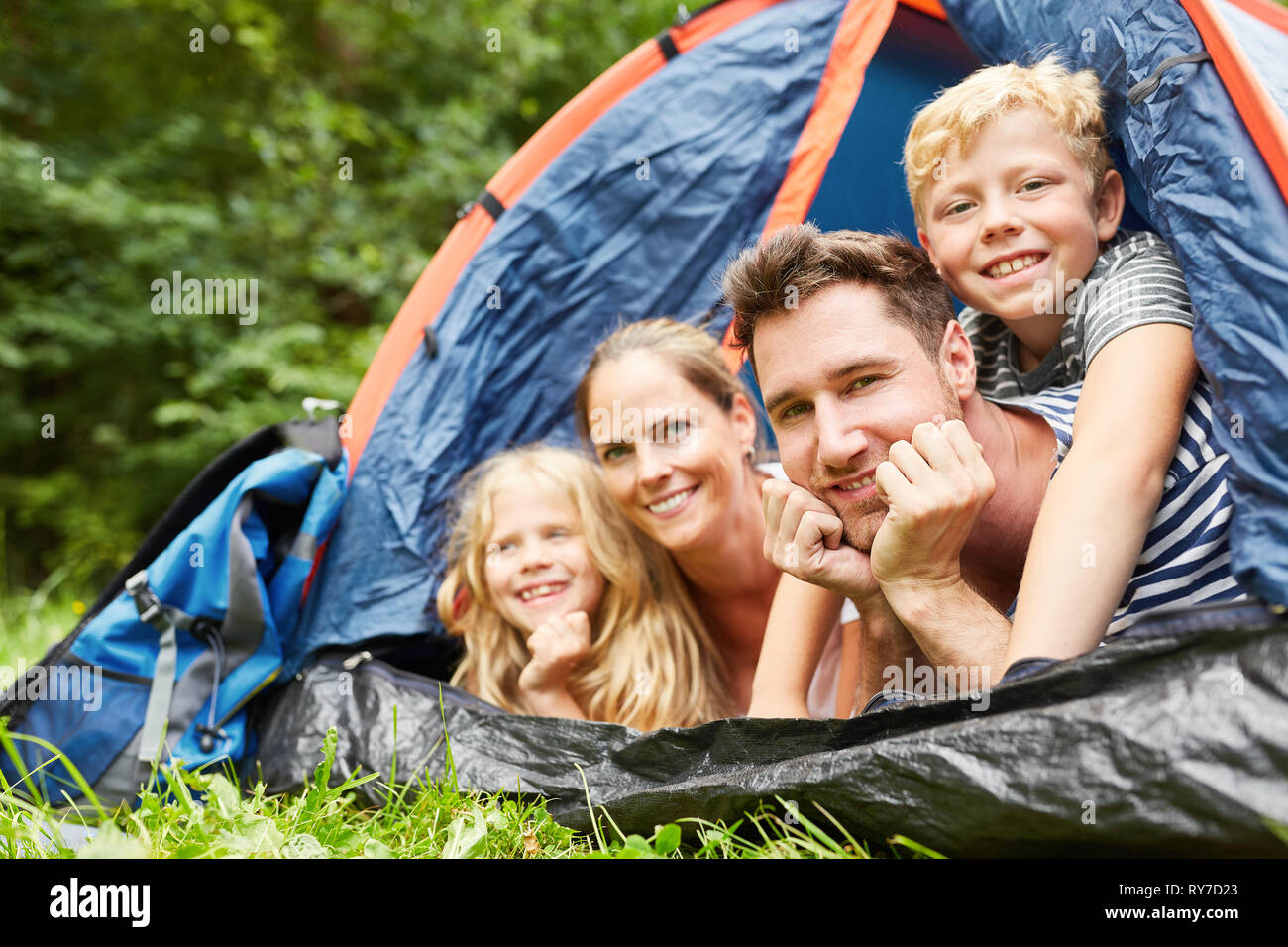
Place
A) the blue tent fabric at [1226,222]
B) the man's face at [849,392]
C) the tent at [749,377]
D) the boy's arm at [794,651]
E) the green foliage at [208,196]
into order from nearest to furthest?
the tent at [749,377]
the blue tent fabric at [1226,222]
the man's face at [849,392]
the boy's arm at [794,651]
the green foliage at [208,196]

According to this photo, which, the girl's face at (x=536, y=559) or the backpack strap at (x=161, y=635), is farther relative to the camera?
the girl's face at (x=536, y=559)

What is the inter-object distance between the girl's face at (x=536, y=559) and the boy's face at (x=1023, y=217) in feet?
3.03

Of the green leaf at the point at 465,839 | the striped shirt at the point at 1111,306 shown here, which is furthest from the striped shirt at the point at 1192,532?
the green leaf at the point at 465,839

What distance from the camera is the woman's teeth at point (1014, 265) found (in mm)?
1354

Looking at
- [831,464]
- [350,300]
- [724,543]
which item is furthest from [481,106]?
[831,464]

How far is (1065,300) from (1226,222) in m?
0.27

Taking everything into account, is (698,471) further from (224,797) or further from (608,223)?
(224,797)

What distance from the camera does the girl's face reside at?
1870mm

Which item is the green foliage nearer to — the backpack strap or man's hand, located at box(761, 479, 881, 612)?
the backpack strap

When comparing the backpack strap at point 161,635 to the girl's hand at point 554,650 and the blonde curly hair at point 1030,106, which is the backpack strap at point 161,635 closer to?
the girl's hand at point 554,650

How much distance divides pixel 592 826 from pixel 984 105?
3.82ft

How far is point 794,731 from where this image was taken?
1.18 metres

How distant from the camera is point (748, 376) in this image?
7.38 feet

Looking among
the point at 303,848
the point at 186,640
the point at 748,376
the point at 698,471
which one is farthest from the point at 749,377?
the point at 303,848
